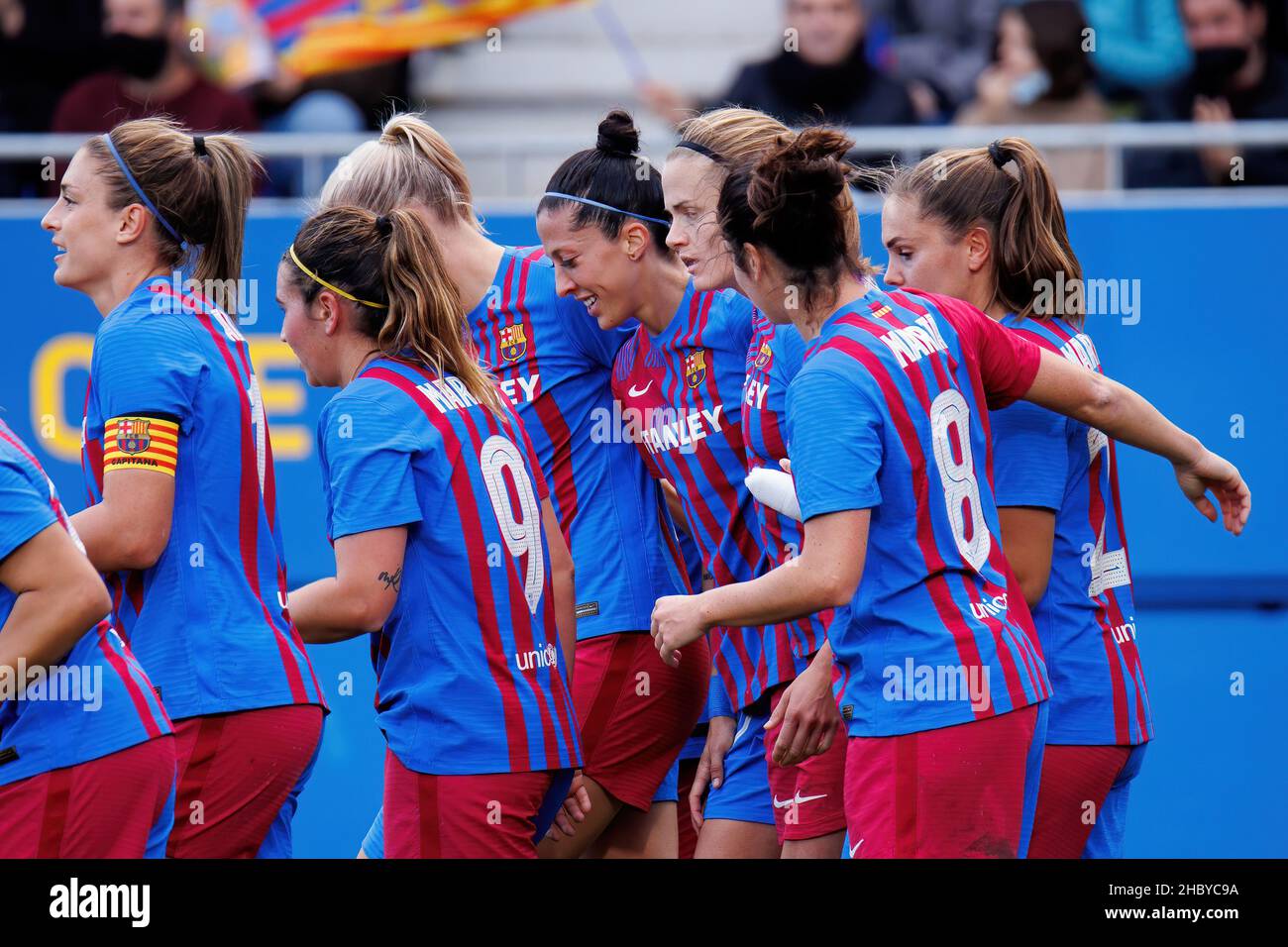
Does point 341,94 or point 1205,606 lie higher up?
point 341,94

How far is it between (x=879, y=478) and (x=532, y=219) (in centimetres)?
327

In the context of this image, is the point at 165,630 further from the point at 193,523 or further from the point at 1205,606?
the point at 1205,606

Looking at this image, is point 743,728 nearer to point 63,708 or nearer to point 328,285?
point 328,285

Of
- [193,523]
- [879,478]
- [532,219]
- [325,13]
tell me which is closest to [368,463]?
[193,523]

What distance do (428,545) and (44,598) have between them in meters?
0.79

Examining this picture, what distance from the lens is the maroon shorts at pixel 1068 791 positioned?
11.2ft

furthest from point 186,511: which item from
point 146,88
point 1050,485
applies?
point 146,88

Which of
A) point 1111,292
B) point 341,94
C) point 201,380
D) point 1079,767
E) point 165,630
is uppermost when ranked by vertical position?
point 341,94

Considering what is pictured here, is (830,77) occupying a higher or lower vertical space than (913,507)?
higher

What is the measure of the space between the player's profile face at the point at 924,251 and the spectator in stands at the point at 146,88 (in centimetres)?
406

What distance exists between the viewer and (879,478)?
297 cm

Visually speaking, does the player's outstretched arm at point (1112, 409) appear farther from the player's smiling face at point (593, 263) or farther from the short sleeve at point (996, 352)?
the player's smiling face at point (593, 263)

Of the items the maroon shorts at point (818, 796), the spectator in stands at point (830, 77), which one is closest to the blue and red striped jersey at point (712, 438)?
the maroon shorts at point (818, 796)

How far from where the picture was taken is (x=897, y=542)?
2994 millimetres
